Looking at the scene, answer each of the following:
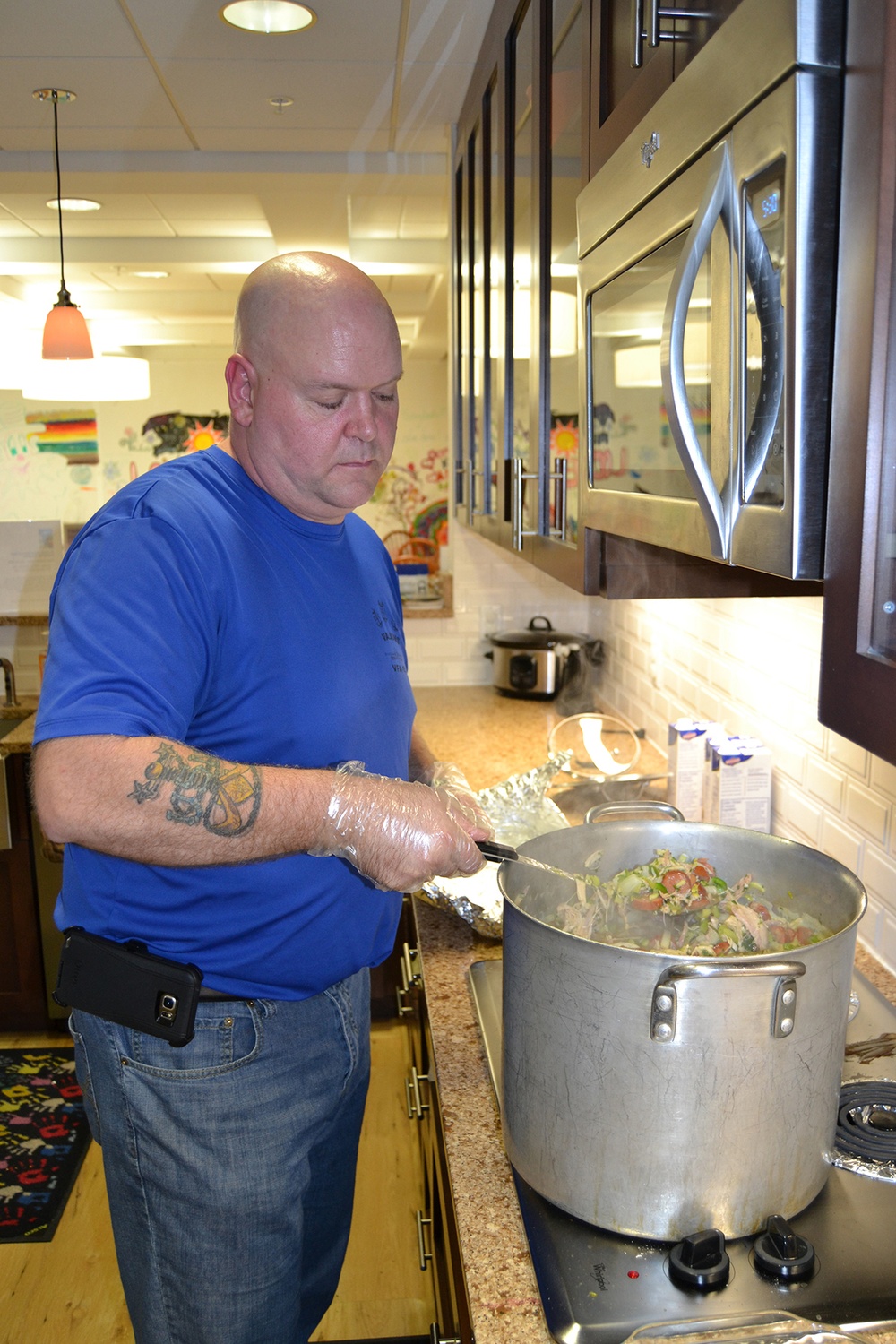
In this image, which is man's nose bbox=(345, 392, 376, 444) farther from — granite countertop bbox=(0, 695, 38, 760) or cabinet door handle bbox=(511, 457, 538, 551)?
granite countertop bbox=(0, 695, 38, 760)

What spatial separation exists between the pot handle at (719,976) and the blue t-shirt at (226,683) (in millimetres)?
520

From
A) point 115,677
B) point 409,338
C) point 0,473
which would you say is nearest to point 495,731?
point 115,677

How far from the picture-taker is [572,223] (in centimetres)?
146

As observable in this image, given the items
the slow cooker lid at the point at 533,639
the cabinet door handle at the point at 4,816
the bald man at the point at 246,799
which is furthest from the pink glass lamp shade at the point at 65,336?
the bald man at the point at 246,799

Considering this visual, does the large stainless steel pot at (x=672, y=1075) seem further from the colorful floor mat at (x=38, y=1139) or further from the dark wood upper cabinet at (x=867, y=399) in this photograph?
the colorful floor mat at (x=38, y=1139)

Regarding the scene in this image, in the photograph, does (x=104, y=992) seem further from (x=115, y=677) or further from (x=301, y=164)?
(x=301, y=164)

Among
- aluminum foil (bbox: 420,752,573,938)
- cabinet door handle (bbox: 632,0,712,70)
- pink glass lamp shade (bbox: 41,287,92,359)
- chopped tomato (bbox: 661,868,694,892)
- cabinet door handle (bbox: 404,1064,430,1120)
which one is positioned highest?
pink glass lamp shade (bbox: 41,287,92,359)

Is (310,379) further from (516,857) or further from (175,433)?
(175,433)

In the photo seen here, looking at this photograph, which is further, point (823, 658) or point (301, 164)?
point (301, 164)

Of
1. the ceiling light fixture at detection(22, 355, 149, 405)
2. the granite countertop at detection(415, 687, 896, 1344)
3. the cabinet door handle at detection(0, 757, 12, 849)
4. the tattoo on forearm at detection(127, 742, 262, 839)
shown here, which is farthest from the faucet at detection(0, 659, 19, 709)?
the tattoo on forearm at detection(127, 742, 262, 839)

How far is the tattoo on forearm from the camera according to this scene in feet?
3.35

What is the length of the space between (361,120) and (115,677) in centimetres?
225

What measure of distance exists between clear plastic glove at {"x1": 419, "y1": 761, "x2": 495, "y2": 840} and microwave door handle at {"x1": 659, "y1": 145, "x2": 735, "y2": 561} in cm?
51

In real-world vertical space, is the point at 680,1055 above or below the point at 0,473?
below
